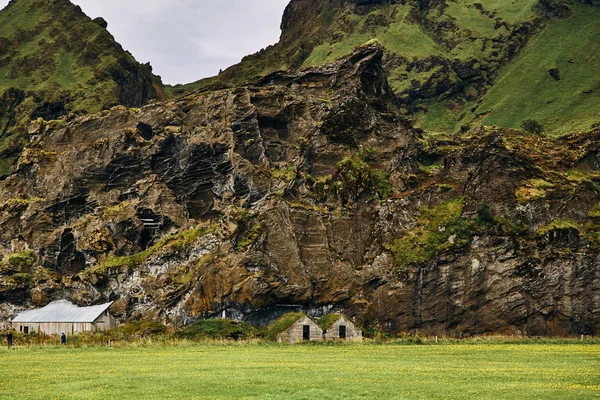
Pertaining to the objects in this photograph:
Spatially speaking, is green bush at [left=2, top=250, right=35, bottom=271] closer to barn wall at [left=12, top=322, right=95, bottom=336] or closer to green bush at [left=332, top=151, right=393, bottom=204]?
barn wall at [left=12, top=322, right=95, bottom=336]

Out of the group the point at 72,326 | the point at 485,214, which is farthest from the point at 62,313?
the point at 485,214

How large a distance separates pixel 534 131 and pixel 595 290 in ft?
274

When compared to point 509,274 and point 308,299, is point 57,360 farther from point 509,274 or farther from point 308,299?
point 509,274

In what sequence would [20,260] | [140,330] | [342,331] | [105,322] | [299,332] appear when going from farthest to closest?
[20,260], [105,322], [140,330], [342,331], [299,332]

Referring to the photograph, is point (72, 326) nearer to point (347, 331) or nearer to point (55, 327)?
point (55, 327)

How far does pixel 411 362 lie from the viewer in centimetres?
5428

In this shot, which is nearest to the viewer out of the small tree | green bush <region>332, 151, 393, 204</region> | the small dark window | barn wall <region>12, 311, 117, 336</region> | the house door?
the house door

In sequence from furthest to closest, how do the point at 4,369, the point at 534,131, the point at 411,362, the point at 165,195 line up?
the point at 534,131
the point at 165,195
the point at 411,362
the point at 4,369

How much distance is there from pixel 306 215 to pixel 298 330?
2288 cm

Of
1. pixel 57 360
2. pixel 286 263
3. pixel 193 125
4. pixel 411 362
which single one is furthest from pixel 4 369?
pixel 193 125

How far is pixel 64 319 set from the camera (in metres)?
109

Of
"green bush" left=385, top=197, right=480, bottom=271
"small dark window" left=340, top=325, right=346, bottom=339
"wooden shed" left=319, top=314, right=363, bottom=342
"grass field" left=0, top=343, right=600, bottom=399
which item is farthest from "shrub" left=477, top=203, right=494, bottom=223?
"grass field" left=0, top=343, right=600, bottom=399

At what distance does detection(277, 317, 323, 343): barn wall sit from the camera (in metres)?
86.8

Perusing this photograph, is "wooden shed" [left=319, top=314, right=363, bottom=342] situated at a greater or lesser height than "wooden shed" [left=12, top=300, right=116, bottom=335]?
lesser
